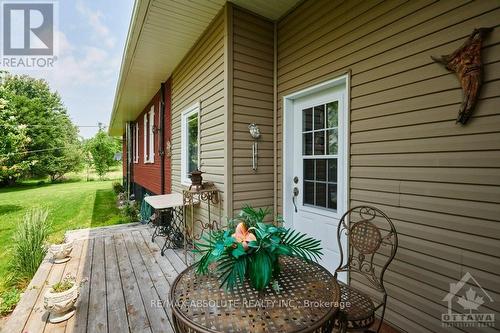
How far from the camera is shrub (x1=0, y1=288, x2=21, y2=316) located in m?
2.51

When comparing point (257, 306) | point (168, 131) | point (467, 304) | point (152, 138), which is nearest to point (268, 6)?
point (257, 306)

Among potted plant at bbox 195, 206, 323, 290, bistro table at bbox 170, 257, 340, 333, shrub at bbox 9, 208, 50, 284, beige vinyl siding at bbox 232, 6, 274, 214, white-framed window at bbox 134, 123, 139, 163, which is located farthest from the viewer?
white-framed window at bbox 134, 123, 139, 163

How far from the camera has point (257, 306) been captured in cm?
119

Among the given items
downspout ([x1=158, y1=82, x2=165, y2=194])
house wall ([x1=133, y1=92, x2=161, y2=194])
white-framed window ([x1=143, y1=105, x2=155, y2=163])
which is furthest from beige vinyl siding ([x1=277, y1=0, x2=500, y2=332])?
white-framed window ([x1=143, y1=105, x2=155, y2=163])

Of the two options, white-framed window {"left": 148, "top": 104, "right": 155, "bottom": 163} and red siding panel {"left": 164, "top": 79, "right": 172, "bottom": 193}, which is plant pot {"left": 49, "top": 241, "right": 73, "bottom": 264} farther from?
white-framed window {"left": 148, "top": 104, "right": 155, "bottom": 163}

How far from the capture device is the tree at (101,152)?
21.0m

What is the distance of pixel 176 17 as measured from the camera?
3.15 meters

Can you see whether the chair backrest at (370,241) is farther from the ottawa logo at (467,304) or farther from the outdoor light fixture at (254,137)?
the outdoor light fixture at (254,137)

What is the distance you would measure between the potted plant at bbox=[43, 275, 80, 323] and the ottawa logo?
298cm

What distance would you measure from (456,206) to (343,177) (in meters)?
0.93

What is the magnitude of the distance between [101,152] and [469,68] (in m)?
24.7

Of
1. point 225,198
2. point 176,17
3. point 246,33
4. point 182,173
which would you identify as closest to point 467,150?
point 225,198

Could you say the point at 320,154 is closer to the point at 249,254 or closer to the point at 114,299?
the point at 249,254

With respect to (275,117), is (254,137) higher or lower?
lower
